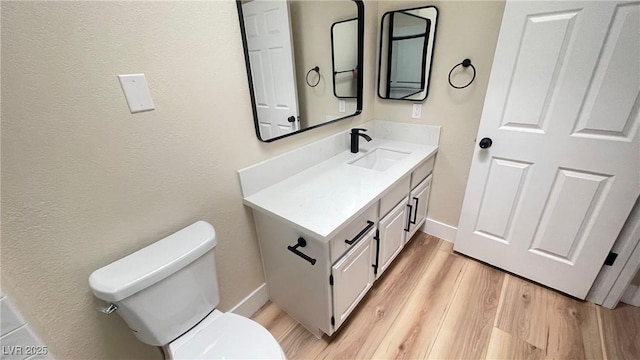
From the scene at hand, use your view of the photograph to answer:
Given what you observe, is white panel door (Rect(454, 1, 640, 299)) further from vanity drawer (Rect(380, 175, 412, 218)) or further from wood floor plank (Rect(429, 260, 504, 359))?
vanity drawer (Rect(380, 175, 412, 218))

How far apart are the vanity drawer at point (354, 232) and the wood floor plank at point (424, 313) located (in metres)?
0.62

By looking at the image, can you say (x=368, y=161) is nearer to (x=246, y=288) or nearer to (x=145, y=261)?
(x=246, y=288)

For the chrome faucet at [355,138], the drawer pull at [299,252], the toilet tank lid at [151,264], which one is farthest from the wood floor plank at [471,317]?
the toilet tank lid at [151,264]

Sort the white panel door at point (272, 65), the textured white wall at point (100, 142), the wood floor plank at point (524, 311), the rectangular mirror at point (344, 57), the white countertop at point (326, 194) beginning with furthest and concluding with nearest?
the rectangular mirror at point (344, 57) < the wood floor plank at point (524, 311) < the white panel door at point (272, 65) < the white countertop at point (326, 194) < the textured white wall at point (100, 142)

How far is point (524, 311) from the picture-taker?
1484 millimetres

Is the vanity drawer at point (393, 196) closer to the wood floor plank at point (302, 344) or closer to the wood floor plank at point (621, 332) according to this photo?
the wood floor plank at point (302, 344)

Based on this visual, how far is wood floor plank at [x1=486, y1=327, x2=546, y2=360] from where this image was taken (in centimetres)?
126

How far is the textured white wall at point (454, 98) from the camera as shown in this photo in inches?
58.2

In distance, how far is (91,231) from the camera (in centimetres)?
86

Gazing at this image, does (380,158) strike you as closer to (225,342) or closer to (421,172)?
(421,172)

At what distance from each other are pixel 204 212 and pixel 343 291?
2.50ft

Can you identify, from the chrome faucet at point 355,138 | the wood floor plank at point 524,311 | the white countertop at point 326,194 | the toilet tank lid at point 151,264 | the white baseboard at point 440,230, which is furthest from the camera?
the white baseboard at point 440,230

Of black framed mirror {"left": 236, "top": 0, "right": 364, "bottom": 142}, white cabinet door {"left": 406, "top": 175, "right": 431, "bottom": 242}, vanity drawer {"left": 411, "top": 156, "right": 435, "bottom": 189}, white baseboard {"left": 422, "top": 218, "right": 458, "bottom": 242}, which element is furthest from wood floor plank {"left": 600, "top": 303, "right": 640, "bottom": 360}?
black framed mirror {"left": 236, "top": 0, "right": 364, "bottom": 142}

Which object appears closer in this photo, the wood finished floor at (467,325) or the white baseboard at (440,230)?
the wood finished floor at (467,325)
